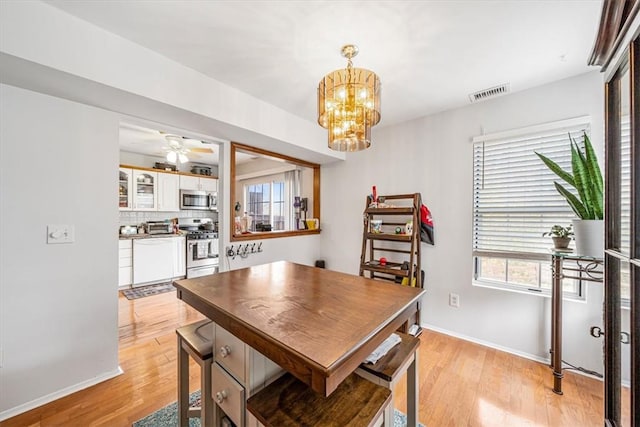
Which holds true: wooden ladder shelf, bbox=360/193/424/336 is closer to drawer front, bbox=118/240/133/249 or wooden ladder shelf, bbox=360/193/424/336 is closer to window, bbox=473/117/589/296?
window, bbox=473/117/589/296

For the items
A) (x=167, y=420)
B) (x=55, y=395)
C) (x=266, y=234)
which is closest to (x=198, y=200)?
(x=266, y=234)

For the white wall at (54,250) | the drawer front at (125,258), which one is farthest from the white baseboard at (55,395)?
the drawer front at (125,258)

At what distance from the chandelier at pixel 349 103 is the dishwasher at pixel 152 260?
4.02m

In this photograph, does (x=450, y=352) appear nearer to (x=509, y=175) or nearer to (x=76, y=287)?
(x=509, y=175)

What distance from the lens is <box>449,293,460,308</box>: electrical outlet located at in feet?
8.29

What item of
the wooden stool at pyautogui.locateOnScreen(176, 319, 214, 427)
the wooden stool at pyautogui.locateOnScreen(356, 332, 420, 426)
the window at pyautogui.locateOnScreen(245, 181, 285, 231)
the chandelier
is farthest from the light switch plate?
the window at pyautogui.locateOnScreen(245, 181, 285, 231)

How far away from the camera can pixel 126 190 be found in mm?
4188

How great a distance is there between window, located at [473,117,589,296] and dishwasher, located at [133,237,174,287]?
4615mm

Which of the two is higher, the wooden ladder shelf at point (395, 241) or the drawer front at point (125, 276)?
the wooden ladder shelf at point (395, 241)

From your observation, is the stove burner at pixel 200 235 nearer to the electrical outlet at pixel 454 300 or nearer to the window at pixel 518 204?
the electrical outlet at pixel 454 300

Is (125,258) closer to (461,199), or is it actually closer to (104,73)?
(104,73)

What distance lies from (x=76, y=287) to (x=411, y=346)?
7.44ft

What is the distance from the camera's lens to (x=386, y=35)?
1.52 metres

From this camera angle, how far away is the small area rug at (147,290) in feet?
12.1
